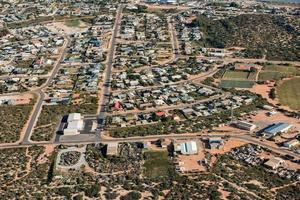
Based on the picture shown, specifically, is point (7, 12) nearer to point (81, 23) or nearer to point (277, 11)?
point (81, 23)

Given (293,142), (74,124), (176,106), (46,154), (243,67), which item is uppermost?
(293,142)

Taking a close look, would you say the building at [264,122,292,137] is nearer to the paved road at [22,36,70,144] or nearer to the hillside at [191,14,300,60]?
the hillside at [191,14,300,60]

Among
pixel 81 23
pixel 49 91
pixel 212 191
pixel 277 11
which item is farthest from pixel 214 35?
pixel 212 191

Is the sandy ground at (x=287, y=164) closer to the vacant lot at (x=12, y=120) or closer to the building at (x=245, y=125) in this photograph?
the building at (x=245, y=125)

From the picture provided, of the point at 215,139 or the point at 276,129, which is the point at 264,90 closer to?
the point at 276,129

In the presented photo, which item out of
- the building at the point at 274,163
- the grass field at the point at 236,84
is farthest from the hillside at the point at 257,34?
the building at the point at 274,163

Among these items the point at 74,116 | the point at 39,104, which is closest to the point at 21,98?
the point at 39,104
